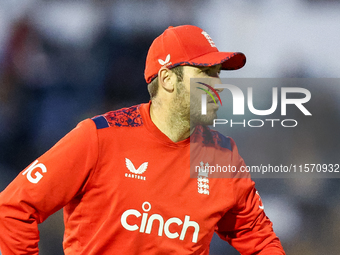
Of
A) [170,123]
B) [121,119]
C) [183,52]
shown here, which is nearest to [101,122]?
[121,119]

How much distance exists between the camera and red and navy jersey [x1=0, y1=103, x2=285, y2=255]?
4.10ft

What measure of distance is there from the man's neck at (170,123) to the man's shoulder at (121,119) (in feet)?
0.24

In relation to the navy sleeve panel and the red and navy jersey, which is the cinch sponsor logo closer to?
the red and navy jersey

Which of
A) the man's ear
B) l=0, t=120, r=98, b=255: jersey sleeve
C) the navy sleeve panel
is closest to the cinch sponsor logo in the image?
l=0, t=120, r=98, b=255: jersey sleeve

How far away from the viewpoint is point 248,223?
62.5 inches

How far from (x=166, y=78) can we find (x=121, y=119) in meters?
0.23

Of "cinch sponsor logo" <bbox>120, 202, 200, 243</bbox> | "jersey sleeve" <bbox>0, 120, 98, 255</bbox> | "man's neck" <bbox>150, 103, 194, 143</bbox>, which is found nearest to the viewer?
"jersey sleeve" <bbox>0, 120, 98, 255</bbox>

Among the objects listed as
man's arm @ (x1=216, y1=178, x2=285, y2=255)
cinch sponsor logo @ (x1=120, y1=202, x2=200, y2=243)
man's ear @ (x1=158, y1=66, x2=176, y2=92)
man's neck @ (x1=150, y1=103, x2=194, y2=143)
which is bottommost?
man's arm @ (x1=216, y1=178, x2=285, y2=255)

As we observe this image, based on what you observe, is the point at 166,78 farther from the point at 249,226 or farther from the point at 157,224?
the point at 249,226

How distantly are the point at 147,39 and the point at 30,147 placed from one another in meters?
1.04

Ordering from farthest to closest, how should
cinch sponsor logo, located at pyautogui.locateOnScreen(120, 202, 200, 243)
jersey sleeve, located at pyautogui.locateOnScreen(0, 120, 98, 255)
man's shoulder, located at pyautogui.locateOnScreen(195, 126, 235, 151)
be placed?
man's shoulder, located at pyautogui.locateOnScreen(195, 126, 235, 151)
cinch sponsor logo, located at pyautogui.locateOnScreen(120, 202, 200, 243)
jersey sleeve, located at pyautogui.locateOnScreen(0, 120, 98, 255)

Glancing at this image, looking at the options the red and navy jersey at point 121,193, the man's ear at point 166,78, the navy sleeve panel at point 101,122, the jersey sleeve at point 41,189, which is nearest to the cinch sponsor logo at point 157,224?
the red and navy jersey at point 121,193

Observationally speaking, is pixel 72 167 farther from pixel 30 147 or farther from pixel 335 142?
pixel 335 142

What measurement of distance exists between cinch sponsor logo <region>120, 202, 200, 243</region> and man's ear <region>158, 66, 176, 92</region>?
1.42 feet
